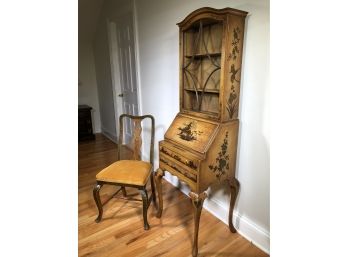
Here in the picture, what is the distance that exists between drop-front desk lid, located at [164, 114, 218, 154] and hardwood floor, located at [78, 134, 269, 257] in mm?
790

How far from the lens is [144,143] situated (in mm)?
3254

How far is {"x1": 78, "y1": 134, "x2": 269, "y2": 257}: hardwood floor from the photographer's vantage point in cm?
171

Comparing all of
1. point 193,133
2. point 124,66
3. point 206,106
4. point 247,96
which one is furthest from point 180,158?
point 124,66

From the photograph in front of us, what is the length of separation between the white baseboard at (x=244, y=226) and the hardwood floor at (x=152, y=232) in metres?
0.04

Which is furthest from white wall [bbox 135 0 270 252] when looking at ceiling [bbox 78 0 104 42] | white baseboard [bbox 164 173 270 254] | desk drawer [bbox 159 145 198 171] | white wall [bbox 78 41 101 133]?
white wall [bbox 78 41 101 133]

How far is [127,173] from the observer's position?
195 centimetres

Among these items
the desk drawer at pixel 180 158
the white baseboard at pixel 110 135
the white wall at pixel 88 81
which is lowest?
the white baseboard at pixel 110 135

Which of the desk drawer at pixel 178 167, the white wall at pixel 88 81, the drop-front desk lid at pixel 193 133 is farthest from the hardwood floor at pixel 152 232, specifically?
the white wall at pixel 88 81

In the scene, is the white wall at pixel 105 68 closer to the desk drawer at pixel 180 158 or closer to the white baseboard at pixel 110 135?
the white baseboard at pixel 110 135

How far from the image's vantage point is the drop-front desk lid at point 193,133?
1538 mm

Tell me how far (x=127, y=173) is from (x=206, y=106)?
0.87 meters

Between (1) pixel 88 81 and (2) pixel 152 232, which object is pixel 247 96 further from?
(1) pixel 88 81

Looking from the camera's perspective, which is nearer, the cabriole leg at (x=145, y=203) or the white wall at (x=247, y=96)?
the white wall at (x=247, y=96)
